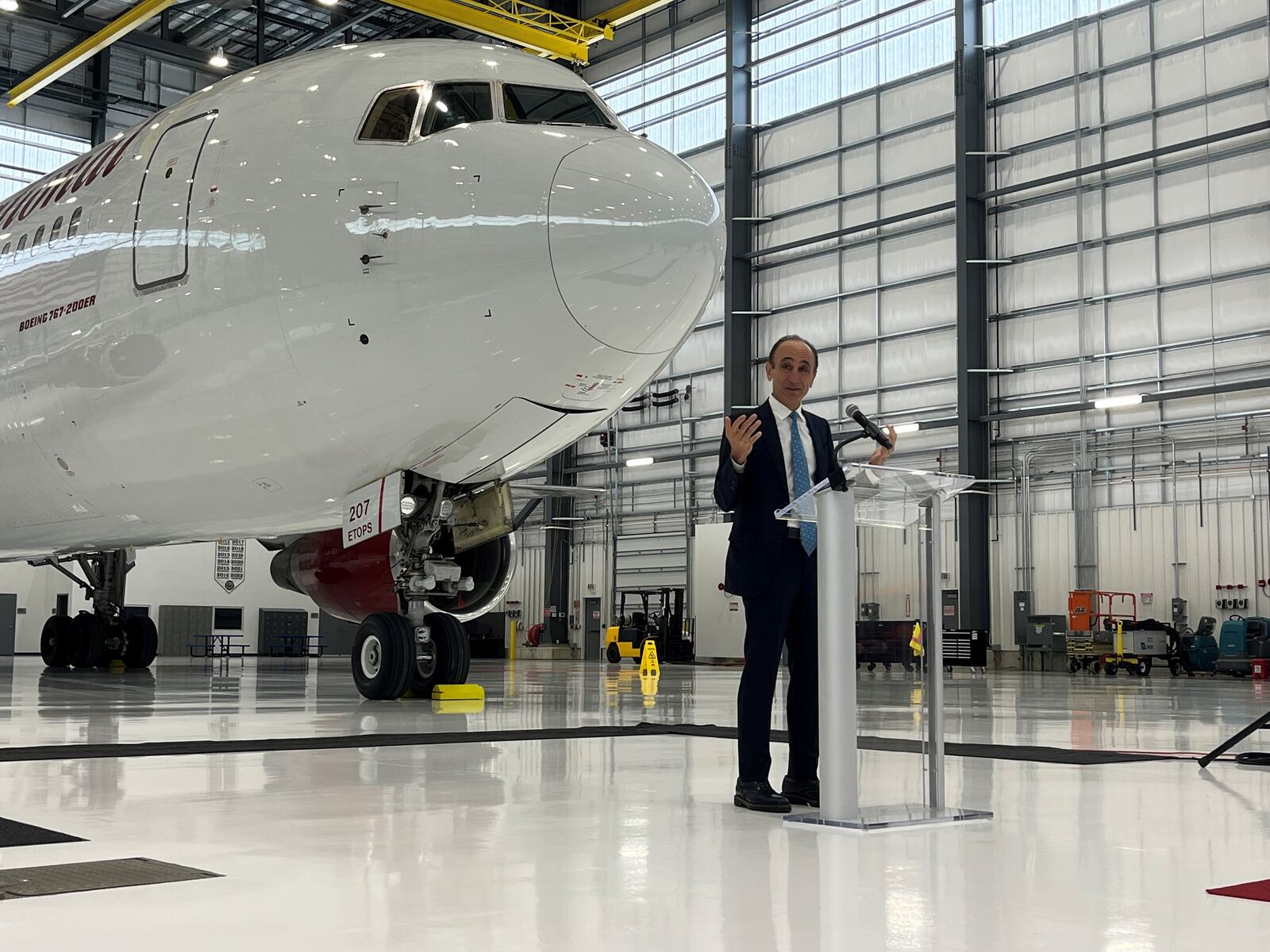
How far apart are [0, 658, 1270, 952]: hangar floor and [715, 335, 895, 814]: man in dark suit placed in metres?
0.23

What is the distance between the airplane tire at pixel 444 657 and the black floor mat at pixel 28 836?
5.67 m

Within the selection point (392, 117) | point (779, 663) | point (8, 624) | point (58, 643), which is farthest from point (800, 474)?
point (8, 624)

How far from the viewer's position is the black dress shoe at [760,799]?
4223 mm

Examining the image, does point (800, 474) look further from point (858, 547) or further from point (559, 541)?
point (559, 541)

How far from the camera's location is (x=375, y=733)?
6820 mm

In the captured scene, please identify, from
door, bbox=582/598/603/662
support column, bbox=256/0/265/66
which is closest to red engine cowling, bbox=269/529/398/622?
support column, bbox=256/0/265/66

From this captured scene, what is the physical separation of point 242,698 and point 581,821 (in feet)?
24.3

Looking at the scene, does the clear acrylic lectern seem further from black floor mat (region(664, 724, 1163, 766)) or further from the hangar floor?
black floor mat (region(664, 724, 1163, 766))

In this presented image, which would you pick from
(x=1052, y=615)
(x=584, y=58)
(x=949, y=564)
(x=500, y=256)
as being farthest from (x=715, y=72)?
(x=500, y=256)

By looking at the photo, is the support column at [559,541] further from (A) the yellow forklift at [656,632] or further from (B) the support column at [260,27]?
(B) the support column at [260,27]

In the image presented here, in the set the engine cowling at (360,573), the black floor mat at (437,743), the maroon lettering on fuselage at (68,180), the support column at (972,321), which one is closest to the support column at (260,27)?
the support column at (972,321)

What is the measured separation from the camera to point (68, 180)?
919 centimetres

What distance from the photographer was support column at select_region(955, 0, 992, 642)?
84.3 feet

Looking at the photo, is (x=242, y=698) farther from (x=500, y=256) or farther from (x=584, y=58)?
(x=584, y=58)
